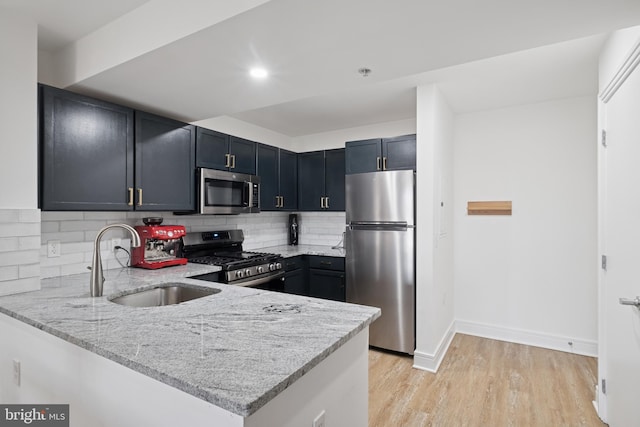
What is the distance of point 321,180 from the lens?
13.5 feet

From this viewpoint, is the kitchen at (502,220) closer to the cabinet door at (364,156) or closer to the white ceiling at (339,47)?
the white ceiling at (339,47)

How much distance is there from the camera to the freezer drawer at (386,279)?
3025 mm

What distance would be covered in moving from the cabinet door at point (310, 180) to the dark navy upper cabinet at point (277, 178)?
2.7 inches

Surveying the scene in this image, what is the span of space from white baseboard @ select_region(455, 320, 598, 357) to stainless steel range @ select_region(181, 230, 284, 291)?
85.3 inches

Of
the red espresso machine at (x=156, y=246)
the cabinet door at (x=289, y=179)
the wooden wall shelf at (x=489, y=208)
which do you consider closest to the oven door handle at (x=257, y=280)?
the red espresso machine at (x=156, y=246)

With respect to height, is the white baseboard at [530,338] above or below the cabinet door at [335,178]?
below

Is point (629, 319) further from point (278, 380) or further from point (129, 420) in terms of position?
point (129, 420)

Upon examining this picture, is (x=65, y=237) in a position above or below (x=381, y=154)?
below

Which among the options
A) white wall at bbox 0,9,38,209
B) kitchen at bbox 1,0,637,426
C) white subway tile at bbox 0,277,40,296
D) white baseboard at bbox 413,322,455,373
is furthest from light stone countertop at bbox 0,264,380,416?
white baseboard at bbox 413,322,455,373

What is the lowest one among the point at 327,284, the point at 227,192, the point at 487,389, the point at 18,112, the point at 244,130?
the point at 487,389

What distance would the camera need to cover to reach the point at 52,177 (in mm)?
1971

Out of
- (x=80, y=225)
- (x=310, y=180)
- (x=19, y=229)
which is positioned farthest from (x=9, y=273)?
(x=310, y=180)

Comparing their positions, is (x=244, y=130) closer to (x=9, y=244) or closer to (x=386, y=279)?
(x=386, y=279)

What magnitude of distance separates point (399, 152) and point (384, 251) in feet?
3.27
